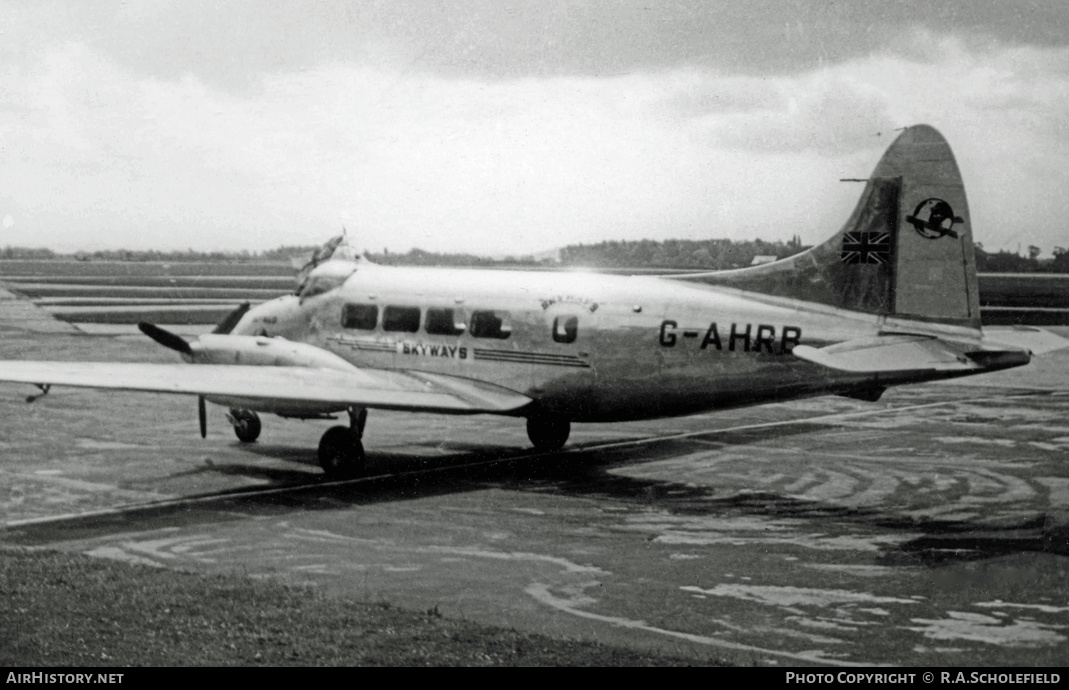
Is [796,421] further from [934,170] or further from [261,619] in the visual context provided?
[261,619]

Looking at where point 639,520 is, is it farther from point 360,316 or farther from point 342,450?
point 360,316

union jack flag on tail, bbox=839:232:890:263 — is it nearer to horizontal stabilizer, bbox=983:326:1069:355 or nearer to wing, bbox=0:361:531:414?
horizontal stabilizer, bbox=983:326:1069:355

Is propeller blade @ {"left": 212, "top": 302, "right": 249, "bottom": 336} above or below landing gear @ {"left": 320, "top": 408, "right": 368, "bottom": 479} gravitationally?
above

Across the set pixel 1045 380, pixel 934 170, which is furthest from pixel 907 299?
pixel 1045 380

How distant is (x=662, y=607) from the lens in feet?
41.9

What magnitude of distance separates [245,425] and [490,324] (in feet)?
21.3

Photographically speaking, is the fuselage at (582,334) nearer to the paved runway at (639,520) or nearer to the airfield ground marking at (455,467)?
the paved runway at (639,520)

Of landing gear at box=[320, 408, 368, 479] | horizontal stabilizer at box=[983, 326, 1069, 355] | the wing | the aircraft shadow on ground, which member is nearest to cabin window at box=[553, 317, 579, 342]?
the wing

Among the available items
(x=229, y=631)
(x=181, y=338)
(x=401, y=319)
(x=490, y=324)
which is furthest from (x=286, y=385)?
(x=229, y=631)

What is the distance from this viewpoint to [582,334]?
21438 mm

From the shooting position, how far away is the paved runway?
12.3 meters

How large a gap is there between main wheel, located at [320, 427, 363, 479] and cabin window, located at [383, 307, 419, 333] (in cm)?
315

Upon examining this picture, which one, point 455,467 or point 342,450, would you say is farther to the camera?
point 455,467
